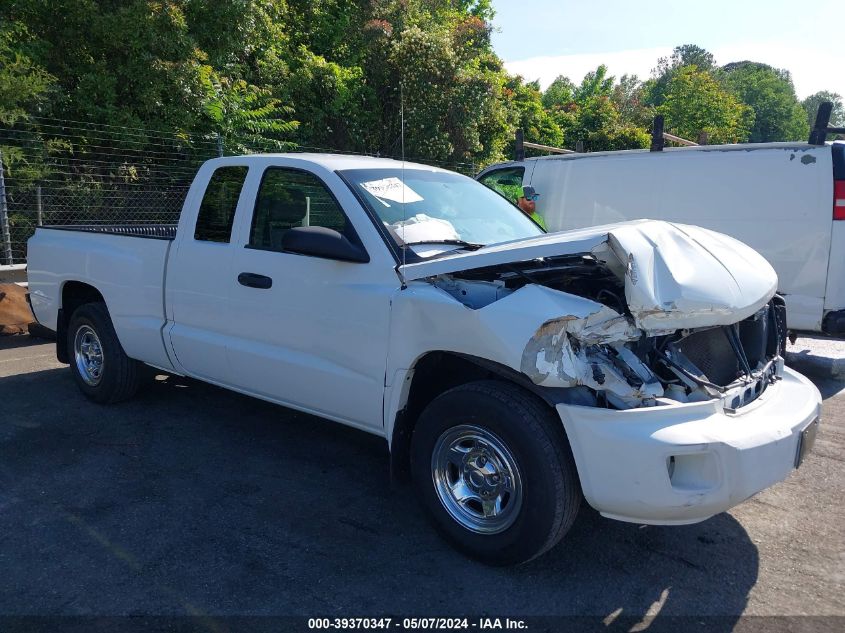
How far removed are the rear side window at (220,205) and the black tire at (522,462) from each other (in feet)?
6.91

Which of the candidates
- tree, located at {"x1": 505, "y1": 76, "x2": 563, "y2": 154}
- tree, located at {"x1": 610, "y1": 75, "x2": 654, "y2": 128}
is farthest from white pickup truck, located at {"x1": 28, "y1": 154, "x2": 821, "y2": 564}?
tree, located at {"x1": 610, "y1": 75, "x2": 654, "y2": 128}

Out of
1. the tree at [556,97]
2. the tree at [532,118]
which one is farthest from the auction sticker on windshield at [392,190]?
the tree at [556,97]

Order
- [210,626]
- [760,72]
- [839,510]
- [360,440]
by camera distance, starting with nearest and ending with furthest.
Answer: [210,626] → [839,510] → [360,440] → [760,72]

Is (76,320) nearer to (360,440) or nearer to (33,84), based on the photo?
(360,440)

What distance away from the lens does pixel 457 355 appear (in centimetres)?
341

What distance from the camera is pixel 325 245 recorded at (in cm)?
369

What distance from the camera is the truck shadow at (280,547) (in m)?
3.00

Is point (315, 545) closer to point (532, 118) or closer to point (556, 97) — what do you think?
point (532, 118)

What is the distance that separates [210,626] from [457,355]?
1.61 meters

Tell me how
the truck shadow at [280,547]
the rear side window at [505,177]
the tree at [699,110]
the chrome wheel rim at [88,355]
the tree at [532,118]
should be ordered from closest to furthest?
1. the truck shadow at [280,547]
2. the chrome wheel rim at [88,355]
3. the rear side window at [505,177]
4. the tree at [532,118]
5. the tree at [699,110]

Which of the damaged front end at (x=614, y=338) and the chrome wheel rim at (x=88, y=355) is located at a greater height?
the damaged front end at (x=614, y=338)

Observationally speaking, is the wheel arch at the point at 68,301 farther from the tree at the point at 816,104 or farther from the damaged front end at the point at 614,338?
the tree at the point at 816,104

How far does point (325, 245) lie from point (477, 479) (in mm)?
1449

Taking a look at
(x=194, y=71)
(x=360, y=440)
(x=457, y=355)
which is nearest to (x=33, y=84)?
(x=194, y=71)
